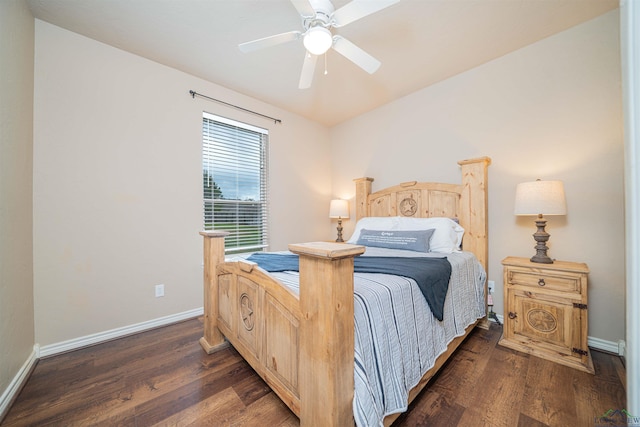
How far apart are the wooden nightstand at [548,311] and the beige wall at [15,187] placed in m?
3.44

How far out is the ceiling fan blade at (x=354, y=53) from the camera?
1.76 m

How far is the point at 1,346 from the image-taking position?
4.66 ft

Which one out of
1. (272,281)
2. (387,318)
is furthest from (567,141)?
(272,281)

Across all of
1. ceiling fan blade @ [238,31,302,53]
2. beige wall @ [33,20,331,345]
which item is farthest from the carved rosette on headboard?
beige wall @ [33,20,331,345]

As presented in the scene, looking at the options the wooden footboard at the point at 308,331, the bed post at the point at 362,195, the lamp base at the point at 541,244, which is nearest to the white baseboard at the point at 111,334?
the wooden footboard at the point at 308,331

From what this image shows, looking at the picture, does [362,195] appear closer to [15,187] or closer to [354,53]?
[354,53]

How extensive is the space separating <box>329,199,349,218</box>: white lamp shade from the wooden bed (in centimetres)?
178

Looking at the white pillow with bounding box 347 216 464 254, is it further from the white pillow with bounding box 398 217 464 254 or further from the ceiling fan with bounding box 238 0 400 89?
the ceiling fan with bounding box 238 0 400 89

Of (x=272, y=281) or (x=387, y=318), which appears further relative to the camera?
(x=272, y=281)

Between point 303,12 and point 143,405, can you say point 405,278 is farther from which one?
point 303,12

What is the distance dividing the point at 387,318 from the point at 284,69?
2.60 meters

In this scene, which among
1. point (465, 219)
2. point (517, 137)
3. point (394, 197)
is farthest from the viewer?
point (394, 197)

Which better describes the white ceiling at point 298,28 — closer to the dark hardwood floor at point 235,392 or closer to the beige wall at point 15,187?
the beige wall at point 15,187

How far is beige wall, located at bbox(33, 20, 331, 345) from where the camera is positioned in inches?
78.4
